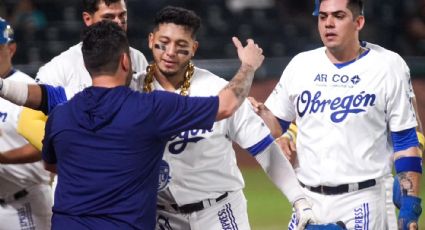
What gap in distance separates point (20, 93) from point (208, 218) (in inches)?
52.4

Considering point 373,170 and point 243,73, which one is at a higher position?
point 243,73

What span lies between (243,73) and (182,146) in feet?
2.28

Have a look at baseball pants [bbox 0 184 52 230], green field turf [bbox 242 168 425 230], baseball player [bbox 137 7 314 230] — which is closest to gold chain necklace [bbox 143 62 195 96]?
baseball player [bbox 137 7 314 230]

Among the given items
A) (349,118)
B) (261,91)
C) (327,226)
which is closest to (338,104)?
(349,118)

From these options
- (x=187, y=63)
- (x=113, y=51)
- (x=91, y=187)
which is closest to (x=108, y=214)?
(x=91, y=187)

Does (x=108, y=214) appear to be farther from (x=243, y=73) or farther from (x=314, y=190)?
(x=314, y=190)

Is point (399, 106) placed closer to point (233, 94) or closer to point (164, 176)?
point (233, 94)

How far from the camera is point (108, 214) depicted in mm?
5441

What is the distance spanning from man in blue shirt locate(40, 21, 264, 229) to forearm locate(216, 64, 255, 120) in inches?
0.5

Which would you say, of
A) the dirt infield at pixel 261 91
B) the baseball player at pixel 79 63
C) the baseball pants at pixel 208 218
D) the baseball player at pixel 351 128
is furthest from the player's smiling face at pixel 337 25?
the dirt infield at pixel 261 91

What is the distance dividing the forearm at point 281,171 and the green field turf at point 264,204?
15.0ft

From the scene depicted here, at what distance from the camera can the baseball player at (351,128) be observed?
6.49 meters

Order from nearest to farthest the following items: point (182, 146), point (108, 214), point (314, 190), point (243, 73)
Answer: point (108, 214) → point (243, 73) → point (182, 146) → point (314, 190)

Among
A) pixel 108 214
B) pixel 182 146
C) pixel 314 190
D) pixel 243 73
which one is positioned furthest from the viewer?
pixel 314 190
